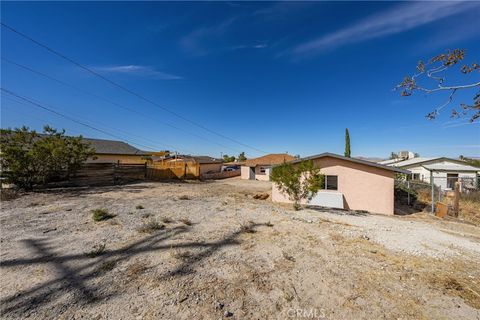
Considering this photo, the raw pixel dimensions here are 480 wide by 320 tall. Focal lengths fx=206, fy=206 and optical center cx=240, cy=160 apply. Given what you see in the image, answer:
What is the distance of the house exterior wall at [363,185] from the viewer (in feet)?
36.8

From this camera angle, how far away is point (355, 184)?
11.8 meters

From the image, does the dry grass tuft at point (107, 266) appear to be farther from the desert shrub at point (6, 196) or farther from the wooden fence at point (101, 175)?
the wooden fence at point (101, 175)

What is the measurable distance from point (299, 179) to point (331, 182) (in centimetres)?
371

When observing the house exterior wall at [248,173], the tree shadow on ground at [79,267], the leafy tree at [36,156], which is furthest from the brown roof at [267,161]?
the tree shadow on ground at [79,267]

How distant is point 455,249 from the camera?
5.34 meters

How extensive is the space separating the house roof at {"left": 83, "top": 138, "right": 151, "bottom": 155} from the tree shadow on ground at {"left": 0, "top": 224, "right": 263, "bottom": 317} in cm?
2645

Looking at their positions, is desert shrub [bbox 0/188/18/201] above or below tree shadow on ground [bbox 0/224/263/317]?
above

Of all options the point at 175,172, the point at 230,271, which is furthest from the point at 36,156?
the point at 230,271

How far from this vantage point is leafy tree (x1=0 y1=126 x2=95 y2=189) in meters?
11.8

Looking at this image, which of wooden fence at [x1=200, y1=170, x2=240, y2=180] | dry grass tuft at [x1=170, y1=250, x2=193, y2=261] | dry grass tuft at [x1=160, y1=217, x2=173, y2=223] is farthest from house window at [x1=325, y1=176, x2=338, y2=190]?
wooden fence at [x1=200, y1=170, x2=240, y2=180]

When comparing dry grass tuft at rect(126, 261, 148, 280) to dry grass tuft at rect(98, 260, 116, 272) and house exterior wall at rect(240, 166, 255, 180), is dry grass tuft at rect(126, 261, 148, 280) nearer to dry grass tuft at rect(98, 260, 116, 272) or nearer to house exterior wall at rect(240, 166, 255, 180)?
dry grass tuft at rect(98, 260, 116, 272)

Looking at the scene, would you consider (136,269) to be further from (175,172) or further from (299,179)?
(175,172)

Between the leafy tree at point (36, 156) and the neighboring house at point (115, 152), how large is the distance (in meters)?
12.6

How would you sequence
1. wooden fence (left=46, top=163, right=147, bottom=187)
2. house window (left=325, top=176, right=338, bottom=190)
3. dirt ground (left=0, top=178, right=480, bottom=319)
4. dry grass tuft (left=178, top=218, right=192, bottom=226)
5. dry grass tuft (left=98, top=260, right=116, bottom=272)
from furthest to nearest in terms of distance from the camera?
wooden fence (left=46, top=163, right=147, bottom=187) < house window (left=325, top=176, right=338, bottom=190) < dry grass tuft (left=178, top=218, right=192, bottom=226) < dry grass tuft (left=98, top=260, right=116, bottom=272) < dirt ground (left=0, top=178, right=480, bottom=319)
